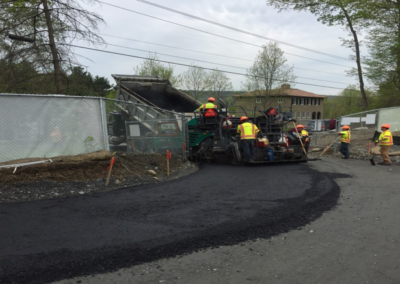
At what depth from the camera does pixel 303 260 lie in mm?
3617

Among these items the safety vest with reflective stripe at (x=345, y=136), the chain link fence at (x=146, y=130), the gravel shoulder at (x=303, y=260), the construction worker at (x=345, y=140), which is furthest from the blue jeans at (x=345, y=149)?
the gravel shoulder at (x=303, y=260)

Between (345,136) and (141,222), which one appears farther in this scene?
(345,136)

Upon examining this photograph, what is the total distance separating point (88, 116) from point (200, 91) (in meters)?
35.7

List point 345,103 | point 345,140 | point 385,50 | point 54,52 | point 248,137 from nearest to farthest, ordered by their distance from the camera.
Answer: point 248,137
point 54,52
point 345,140
point 385,50
point 345,103

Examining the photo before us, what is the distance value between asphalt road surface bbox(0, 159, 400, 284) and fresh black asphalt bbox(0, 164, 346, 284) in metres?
0.01

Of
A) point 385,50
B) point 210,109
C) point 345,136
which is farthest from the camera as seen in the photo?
point 385,50

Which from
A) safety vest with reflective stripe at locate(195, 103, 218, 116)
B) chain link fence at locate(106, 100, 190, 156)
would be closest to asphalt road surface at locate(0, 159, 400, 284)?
chain link fence at locate(106, 100, 190, 156)

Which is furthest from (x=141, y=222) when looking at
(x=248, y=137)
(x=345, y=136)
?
(x=345, y=136)

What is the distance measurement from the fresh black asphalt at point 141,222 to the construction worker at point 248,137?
9.48 feet

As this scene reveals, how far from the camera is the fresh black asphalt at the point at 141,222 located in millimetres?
3555

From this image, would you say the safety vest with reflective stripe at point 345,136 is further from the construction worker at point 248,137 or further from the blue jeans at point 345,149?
the construction worker at point 248,137

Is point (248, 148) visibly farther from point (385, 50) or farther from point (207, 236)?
point (385, 50)

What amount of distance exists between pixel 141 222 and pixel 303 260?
2250mm

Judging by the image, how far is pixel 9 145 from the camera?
676 centimetres
